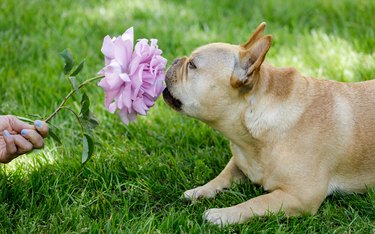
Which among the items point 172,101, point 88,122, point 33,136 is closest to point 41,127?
point 33,136

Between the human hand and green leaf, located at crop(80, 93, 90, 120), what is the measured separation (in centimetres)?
22

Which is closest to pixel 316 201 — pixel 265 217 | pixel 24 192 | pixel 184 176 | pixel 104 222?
pixel 265 217

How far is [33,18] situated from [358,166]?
3.55 m

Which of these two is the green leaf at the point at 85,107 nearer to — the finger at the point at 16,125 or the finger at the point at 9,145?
the finger at the point at 16,125

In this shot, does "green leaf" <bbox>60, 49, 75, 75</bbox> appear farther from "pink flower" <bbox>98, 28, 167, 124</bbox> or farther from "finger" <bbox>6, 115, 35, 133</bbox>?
"finger" <bbox>6, 115, 35, 133</bbox>

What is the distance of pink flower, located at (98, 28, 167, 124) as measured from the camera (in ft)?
8.68

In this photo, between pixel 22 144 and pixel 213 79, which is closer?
pixel 22 144

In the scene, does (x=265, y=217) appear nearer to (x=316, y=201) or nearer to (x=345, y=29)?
(x=316, y=201)

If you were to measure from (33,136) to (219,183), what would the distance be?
3.64ft

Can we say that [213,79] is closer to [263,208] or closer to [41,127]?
[263,208]

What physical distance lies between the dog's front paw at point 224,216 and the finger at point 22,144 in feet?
2.98

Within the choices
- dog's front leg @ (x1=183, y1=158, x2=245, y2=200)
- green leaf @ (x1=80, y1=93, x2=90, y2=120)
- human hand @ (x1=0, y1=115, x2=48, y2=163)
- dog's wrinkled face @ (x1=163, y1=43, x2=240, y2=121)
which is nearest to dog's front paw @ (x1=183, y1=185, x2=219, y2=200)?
dog's front leg @ (x1=183, y1=158, x2=245, y2=200)

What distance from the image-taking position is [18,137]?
2566 mm

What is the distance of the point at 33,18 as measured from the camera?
5.56m
